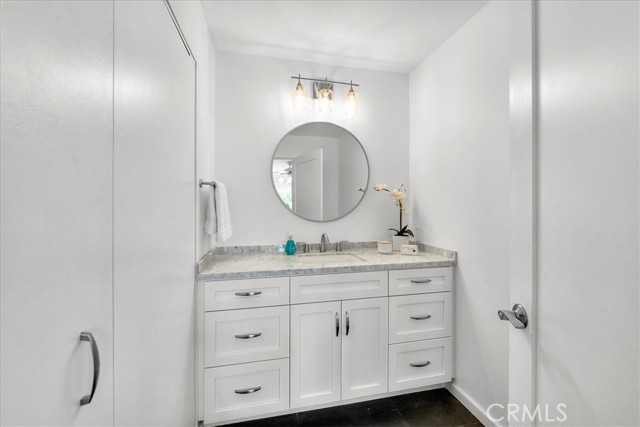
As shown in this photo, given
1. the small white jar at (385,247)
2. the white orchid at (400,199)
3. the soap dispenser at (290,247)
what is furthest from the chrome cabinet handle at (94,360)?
the white orchid at (400,199)

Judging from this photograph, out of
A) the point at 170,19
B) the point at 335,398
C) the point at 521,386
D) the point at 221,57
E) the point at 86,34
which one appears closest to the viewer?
the point at 86,34

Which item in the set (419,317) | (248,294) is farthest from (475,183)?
(248,294)

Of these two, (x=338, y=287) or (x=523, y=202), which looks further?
(x=338, y=287)

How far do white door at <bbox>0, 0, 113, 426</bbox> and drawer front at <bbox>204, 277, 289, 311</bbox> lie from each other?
0.94 m

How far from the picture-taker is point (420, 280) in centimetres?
188

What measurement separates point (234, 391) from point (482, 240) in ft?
5.51

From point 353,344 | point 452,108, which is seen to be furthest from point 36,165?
point 452,108

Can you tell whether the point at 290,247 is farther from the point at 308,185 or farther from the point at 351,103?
the point at 351,103

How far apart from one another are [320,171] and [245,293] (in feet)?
3.89

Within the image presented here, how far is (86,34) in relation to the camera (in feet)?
1.89

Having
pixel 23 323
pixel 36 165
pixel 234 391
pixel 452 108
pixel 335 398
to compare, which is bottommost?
pixel 335 398

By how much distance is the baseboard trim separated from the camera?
1648 mm

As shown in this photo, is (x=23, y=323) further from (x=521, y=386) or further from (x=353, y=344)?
(x=353, y=344)

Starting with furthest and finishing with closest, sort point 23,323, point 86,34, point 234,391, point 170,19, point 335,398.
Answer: point 335,398
point 234,391
point 170,19
point 86,34
point 23,323
